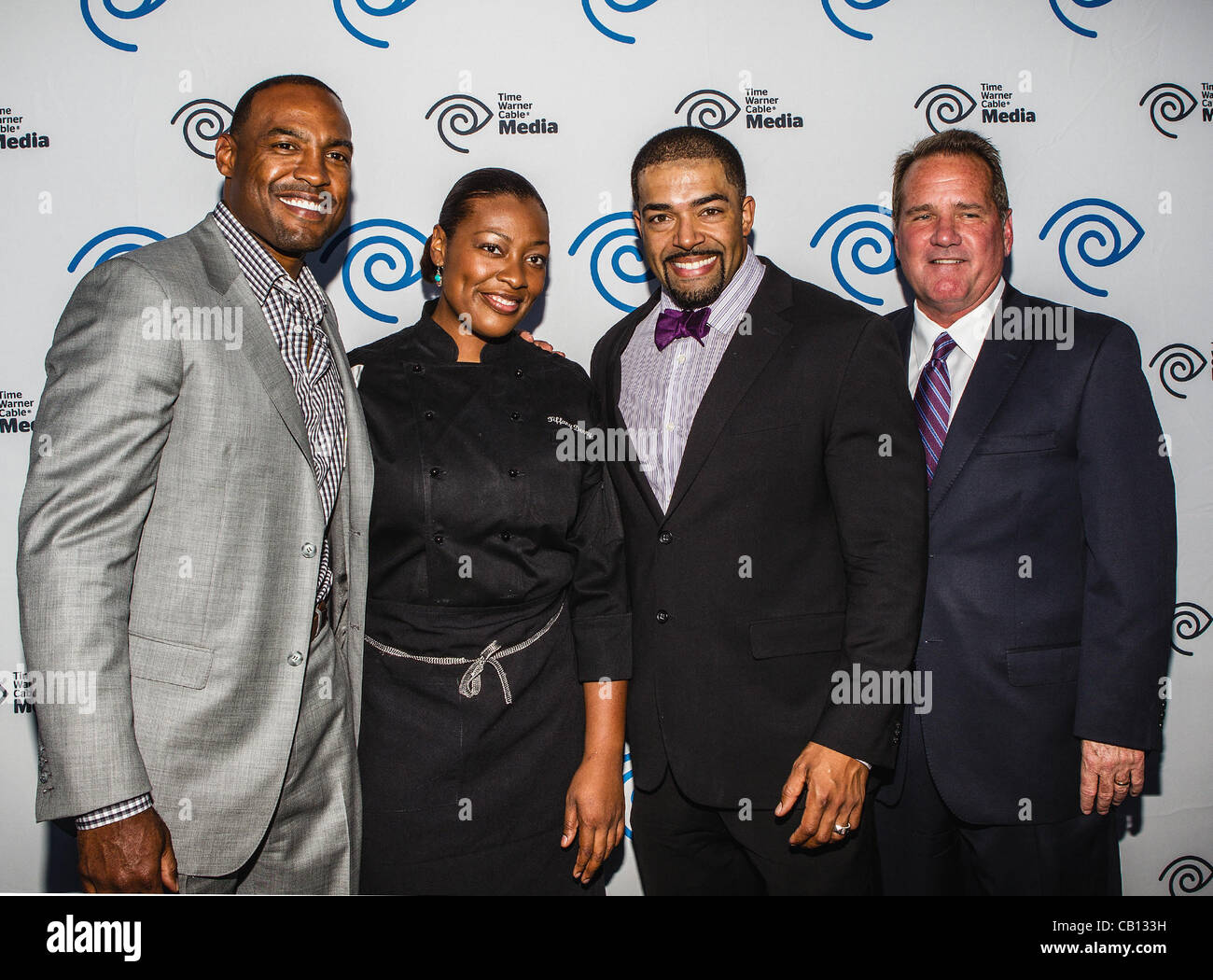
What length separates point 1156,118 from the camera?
2.68 metres

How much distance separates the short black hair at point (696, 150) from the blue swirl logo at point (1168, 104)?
1.60 m

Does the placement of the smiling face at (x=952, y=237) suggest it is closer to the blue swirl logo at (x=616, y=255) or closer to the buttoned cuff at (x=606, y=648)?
the blue swirl logo at (x=616, y=255)

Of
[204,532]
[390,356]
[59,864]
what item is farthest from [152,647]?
[59,864]

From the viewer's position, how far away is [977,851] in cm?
201

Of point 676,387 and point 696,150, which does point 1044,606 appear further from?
point 696,150

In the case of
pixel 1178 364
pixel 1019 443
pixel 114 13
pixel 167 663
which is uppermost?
pixel 114 13

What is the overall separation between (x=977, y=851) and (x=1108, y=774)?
0.36 metres

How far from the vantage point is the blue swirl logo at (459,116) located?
2.63 meters

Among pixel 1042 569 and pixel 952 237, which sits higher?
pixel 952 237

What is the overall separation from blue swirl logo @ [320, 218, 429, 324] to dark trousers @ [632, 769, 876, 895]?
1.74 meters

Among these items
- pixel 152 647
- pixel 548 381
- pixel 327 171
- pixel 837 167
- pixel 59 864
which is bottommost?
pixel 59 864

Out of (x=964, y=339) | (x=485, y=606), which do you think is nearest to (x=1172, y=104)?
(x=964, y=339)

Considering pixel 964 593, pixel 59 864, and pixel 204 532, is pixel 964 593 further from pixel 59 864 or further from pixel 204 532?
pixel 59 864

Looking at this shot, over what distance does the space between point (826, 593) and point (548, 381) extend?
2.84 ft
